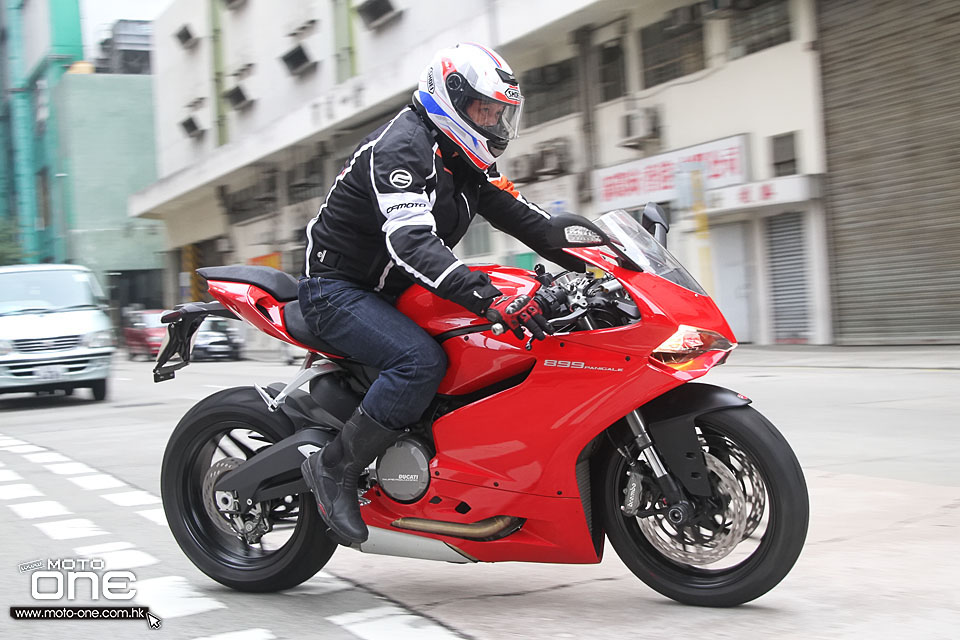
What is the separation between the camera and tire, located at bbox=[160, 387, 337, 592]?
4152mm

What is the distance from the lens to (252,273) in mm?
4309

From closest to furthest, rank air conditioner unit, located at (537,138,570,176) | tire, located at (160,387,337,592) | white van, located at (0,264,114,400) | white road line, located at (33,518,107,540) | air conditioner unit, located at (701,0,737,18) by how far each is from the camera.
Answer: tire, located at (160,387,337,592) → white road line, located at (33,518,107,540) → white van, located at (0,264,114,400) → air conditioner unit, located at (701,0,737,18) → air conditioner unit, located at (537,138,570,176)

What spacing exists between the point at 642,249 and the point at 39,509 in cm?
429

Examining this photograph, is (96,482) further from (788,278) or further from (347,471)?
(788,278)

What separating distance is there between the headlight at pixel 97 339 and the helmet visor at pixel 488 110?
12.0 metres

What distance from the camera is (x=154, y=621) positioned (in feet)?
12.5

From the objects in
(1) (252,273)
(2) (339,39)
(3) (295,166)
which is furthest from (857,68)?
(3) (295,166)

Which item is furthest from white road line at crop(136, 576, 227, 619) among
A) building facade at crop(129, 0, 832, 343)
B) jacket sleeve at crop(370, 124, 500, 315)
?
building facade at crop(129, 0, 832, 343)

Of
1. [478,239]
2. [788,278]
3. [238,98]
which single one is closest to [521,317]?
[788,278]

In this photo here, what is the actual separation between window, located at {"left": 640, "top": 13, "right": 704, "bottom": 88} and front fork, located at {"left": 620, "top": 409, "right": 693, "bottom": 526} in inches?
707

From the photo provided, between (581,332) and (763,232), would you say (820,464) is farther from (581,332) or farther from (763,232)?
(763,232)

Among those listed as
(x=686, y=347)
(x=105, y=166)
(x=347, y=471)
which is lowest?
(x=347, y=471)

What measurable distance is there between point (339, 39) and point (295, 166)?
5.68m
